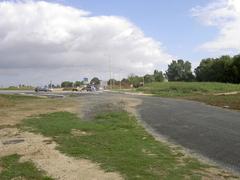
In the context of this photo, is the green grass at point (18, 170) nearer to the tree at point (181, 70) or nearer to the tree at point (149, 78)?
the tree at point (181, 70)

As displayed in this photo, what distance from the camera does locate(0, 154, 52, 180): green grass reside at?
10898 millimetres

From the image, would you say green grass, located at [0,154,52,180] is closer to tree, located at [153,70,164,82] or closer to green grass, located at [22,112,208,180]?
green grass, located at [22,112,208,180]

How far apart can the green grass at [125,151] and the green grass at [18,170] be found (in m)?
1.69

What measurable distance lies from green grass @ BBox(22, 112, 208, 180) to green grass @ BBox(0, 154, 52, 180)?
1.69 metres

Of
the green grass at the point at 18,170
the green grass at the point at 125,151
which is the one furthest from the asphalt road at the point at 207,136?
the green grass at the point at 18,170

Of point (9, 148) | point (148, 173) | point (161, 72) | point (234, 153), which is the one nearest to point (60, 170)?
point (148, 173)

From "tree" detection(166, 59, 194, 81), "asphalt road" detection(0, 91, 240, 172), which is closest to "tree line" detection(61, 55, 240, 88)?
"tree" detection(166, 59, 194, 81)

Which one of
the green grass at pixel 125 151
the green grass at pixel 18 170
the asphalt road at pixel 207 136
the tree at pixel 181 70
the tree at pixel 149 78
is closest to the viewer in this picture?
the green grass at pixel 18 170

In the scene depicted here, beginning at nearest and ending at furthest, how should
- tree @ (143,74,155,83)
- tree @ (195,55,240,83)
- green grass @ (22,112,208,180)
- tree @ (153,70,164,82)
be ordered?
green grass @ (22,112,208,180) → tree @ (195,55,240,83) → tree @ (153,70,164,82) → tree @ (143,74,155,83)

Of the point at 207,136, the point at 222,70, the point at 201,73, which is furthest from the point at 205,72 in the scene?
the point at 207,136

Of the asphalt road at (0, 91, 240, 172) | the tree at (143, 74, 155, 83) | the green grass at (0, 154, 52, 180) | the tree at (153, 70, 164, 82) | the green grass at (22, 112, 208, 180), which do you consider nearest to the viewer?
the green grass at (0, 154, 52, 180)

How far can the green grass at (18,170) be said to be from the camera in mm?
10898

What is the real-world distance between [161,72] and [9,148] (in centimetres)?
17155

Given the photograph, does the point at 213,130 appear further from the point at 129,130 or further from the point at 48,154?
the point at 48,154
